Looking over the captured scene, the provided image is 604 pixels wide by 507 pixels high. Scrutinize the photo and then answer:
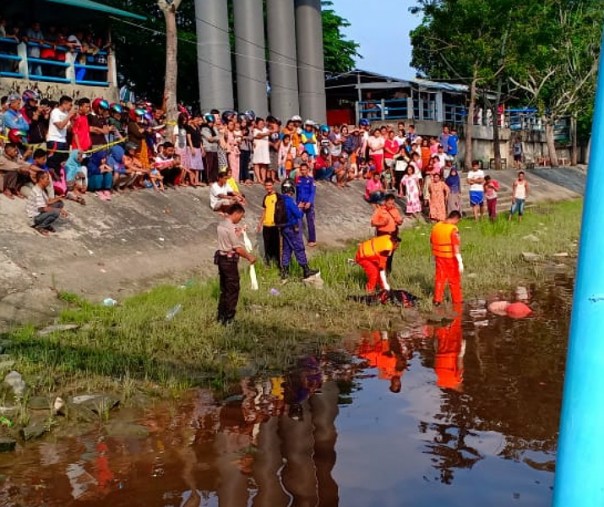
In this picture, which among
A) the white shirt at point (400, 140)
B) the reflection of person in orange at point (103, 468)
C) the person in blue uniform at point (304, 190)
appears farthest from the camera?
the white shirt at point (400, 140)

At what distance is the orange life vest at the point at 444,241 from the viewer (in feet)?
35.1

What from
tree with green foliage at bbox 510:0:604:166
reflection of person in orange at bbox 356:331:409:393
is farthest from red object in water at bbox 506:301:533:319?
tree with green foliage at bbox 510:0:604:166

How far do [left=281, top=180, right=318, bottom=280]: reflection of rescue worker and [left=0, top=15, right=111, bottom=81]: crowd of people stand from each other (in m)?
8.27

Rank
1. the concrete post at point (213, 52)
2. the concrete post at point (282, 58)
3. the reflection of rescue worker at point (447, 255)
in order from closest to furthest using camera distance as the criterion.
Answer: the reflection of rescue worker at point (447, 255) → the concrete post at point (213, 52) → the concrete post at point (282, 58)

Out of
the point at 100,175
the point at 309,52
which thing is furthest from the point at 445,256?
the point at 309,52

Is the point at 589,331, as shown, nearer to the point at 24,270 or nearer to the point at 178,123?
the point at 24,270

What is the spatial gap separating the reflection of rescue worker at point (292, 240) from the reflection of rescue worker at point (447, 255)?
2405 mm

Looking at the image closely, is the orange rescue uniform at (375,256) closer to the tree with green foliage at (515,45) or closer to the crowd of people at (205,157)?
the crowd of people at (205,157)

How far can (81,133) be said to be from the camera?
13.7 m

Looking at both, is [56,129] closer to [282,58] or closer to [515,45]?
[282,58]

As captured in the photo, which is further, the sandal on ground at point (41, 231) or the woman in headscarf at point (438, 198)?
the woman in headscarf at point (438, 198)

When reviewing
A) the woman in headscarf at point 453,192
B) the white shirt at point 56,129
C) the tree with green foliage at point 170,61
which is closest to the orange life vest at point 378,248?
the white shirt at point 56,129

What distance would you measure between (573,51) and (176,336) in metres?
34.1

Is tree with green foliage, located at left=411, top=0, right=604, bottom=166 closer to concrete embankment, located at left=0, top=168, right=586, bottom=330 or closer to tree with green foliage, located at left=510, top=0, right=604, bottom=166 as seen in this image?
tree with green foliage, located at left=510, top=0, right=604, bottom=166
